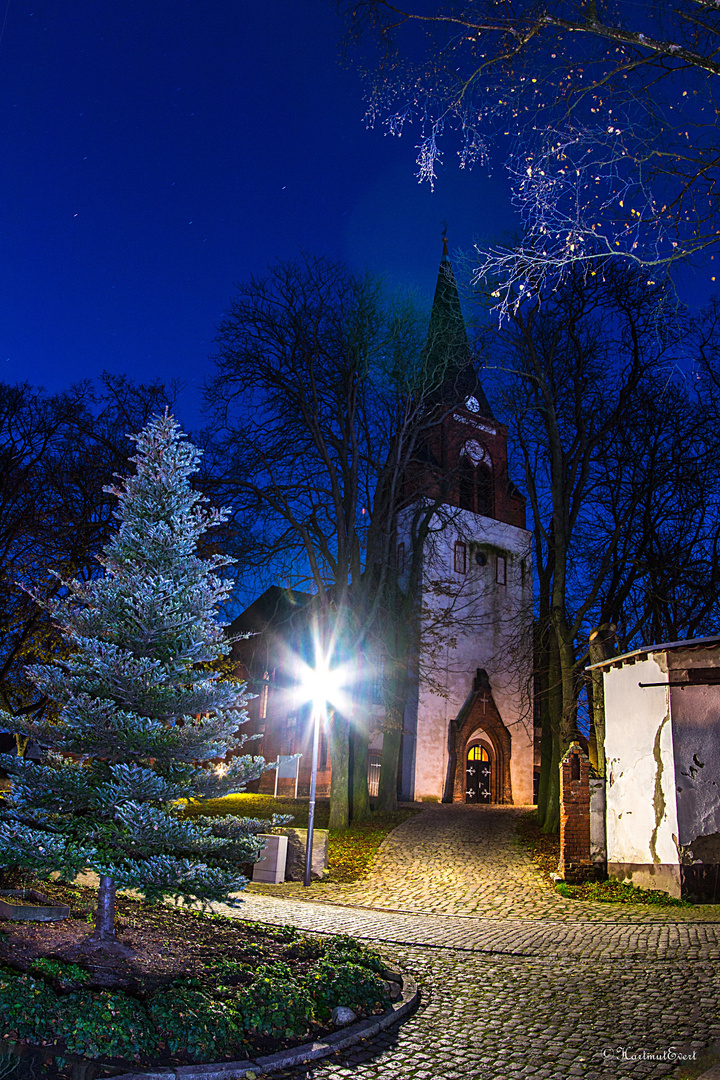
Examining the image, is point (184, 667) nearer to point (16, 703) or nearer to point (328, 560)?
point (328, 560)

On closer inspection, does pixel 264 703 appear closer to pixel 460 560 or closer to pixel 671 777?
pixel 460 560

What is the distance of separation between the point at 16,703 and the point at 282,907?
565 inches

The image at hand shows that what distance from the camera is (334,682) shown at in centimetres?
1545

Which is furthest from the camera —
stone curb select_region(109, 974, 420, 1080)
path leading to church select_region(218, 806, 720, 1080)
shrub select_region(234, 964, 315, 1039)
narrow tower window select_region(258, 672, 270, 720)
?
narrow tower window select_region(258, 672, 270, 720)

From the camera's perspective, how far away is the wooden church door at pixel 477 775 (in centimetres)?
3309

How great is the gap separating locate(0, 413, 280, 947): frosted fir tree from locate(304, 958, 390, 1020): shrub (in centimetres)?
98

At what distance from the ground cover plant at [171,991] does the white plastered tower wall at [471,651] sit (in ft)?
78.8

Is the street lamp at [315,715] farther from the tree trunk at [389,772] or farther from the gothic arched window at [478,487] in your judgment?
the gothic arched window at [478,487]

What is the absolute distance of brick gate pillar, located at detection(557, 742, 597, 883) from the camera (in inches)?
538

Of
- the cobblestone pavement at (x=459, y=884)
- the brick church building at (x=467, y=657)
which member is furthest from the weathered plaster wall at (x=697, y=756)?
the brick church building at (x=467, y=657)

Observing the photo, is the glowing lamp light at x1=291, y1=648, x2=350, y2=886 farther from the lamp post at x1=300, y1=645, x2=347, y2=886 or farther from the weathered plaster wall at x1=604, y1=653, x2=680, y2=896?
the weathered plaster wall at x1=604, y1=653, x2=680, y2=896

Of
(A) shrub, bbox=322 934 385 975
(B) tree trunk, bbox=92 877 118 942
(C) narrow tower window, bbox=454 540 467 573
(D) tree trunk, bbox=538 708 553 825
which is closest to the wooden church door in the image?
(C) narrow tower window, bbox=454 540 467 573

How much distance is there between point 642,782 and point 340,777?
8.13m

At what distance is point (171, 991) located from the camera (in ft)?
16.8
